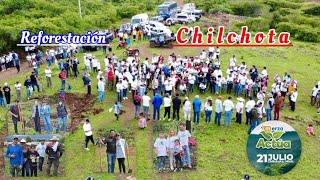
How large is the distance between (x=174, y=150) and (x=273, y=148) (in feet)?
14.9

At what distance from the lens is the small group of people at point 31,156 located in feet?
59.0

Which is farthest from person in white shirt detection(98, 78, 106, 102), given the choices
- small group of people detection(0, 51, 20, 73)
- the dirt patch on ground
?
small group of people detection(0, 51, 20, 73)

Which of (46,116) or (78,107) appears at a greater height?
(46,116)

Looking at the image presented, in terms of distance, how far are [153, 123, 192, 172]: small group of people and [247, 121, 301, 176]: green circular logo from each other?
12.9 feet

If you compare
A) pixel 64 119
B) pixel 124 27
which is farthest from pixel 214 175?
pixel 124 27

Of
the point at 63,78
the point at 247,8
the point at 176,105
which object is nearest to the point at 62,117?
the point at 176,105

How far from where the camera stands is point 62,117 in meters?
22.0

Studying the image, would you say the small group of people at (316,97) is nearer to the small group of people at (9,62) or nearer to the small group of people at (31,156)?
the small group of people at (31,156)

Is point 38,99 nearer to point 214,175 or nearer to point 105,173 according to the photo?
point 105,173

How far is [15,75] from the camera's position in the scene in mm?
31859

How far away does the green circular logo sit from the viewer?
1502cm

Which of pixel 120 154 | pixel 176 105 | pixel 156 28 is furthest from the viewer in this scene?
pixel 156 28

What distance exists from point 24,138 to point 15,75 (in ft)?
41.6

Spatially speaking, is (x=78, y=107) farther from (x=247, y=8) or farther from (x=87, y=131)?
(x=247, y=8)
